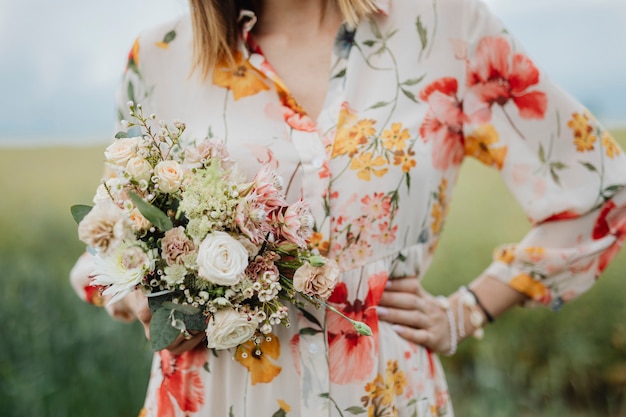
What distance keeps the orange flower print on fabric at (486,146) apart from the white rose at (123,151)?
2.62 feet

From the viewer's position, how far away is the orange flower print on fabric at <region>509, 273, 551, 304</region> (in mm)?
1719

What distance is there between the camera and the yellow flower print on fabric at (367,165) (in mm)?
1464

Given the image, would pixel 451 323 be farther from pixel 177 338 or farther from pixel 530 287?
pixel 177 338

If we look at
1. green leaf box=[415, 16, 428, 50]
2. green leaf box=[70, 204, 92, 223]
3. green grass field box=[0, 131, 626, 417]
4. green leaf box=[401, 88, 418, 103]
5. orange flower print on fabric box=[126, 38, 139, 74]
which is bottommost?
green grass field box=[0, 131, 626, 417]

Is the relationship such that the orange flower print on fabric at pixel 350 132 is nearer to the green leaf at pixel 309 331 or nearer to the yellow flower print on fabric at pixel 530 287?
the green leaf at pixel 309 331

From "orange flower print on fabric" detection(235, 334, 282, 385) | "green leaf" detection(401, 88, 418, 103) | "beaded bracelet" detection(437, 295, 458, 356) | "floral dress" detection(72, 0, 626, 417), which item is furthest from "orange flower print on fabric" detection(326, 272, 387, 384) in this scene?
"green leaf" detection(401, 88, 418, 103)

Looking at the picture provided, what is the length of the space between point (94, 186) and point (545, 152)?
7.89 feet

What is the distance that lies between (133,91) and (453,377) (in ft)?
7.61

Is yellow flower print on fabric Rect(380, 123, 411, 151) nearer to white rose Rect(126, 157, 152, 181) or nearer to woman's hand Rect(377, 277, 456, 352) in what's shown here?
woman's hand Rect(377, 277, 456, 352)

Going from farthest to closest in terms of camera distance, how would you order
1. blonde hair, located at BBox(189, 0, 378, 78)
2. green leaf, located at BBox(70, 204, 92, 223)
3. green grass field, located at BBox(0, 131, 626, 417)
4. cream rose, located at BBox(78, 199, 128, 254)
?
1. green grass field, located at BBox(0, 131, 626, 417)
2. blonde hair, located at BBox(189, 0, 378, 78)
3. green leaf, located at BBox(70, 204, 92, 223)
4. cream rose, located at BBox(78, 199, 128, 254)

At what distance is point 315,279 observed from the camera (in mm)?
1182

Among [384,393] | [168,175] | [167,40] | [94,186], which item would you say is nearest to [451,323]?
[384,393]

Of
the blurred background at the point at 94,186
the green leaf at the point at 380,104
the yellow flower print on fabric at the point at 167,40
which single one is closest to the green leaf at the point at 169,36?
the yellow flower print on fabric at the point at 167,40

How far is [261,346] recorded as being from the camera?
1436mm
